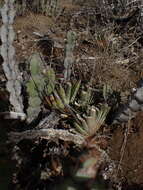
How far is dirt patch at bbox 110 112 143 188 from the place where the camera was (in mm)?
2135

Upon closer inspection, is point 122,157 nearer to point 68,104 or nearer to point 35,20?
point 68,104

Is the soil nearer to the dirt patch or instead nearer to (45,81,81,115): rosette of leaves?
the dirt patch

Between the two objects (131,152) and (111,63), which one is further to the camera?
(111,63)

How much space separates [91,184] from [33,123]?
1508 millimetres

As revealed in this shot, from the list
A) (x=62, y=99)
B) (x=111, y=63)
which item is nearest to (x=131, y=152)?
(x=62, y=99)

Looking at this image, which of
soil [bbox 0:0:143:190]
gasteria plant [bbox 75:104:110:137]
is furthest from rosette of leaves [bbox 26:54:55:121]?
soil [bbox 0:0:143:190]

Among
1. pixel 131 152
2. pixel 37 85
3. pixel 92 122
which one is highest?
pixel 37 85

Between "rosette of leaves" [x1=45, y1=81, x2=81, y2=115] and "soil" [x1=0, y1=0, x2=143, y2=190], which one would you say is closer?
"soil" [x1=0, y1=0, x2=143, y2=190]

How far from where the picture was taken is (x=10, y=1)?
2.16 metres

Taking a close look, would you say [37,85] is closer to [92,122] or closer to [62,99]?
[62,99]

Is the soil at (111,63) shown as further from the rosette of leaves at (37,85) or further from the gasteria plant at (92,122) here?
the rosette of leaves at (37,85)

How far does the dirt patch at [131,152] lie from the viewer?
2.13 metres

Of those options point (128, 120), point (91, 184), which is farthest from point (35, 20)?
point (91, 184)

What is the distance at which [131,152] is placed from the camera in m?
2.22
